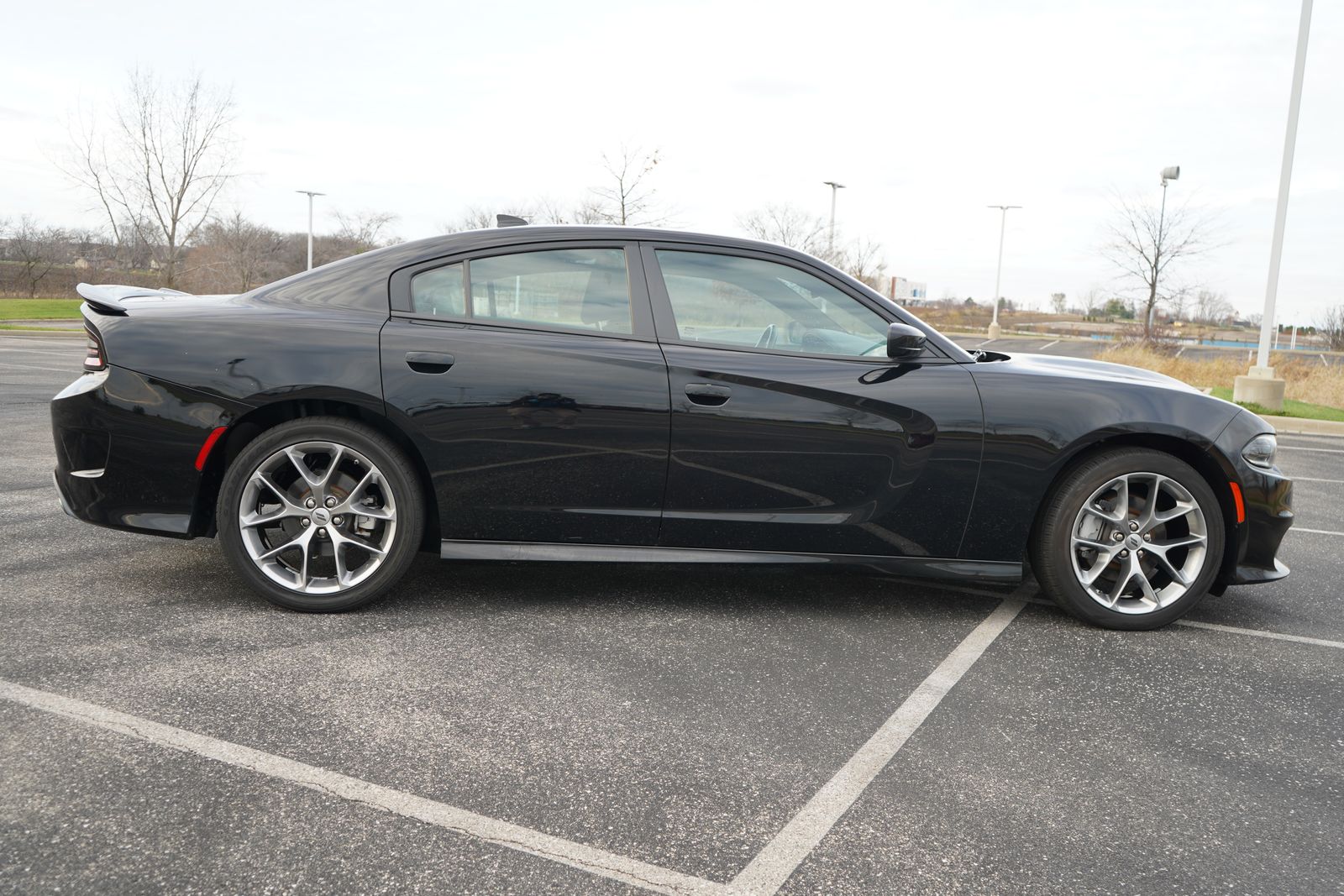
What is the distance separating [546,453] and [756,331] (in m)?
0.98

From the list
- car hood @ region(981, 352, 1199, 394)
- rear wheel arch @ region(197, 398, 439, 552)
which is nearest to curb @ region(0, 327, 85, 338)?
rear wheel arch @ region(197, 398, 439, 552)

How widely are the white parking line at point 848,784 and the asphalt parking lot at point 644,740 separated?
11mm

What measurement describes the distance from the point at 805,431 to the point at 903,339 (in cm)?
53

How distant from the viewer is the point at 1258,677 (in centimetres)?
363

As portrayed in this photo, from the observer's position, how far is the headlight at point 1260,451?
161 inches

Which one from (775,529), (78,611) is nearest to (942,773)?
(775,529)

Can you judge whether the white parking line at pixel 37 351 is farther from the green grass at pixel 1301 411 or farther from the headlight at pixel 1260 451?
the green grass at pixel 1301 411

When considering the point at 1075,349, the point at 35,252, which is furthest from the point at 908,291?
the point at 35,252

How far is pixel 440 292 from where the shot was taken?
12.9 ft

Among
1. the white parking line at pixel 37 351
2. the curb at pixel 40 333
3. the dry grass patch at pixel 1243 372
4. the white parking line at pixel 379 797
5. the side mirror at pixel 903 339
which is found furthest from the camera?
the curb at pixel 40 333

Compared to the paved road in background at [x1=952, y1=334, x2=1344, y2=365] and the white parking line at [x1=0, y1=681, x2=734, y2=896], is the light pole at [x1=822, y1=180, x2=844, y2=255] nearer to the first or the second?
the paved road in background at [x1=952, y1=334, x2=1344, y2=365]

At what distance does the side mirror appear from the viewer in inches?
151

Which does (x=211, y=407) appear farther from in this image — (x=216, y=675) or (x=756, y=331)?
(x=756, y=331)

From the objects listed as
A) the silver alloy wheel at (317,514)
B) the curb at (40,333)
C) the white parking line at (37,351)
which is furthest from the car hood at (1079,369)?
the curb at (40,333)
